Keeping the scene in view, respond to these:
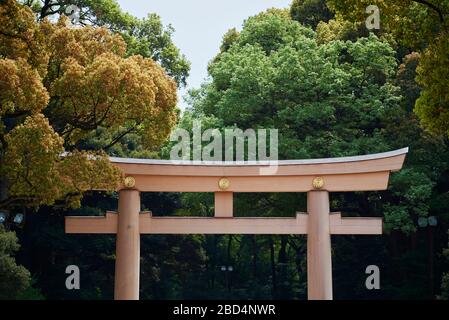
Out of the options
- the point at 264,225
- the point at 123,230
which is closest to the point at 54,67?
the point at 123,230

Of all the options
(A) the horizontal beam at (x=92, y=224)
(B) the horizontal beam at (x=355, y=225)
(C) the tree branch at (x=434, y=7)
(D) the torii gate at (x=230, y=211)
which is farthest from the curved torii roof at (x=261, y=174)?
(C) the tree branch at (x=434, y=7)

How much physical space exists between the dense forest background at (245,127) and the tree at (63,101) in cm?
4

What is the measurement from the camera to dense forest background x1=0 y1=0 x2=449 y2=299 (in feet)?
61.1

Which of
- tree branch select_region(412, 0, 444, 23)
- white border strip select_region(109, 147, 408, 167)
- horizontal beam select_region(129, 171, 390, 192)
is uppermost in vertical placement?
tree branch select_region(412, 0, 444, 23)

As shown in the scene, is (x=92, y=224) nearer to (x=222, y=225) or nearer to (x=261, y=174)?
(x=222, y=225)

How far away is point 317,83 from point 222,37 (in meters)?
8.13

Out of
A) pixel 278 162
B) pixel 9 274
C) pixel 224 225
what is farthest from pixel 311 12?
pixel 9 274

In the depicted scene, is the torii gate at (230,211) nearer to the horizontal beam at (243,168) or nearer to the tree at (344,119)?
the horizontal beam at (243,168)

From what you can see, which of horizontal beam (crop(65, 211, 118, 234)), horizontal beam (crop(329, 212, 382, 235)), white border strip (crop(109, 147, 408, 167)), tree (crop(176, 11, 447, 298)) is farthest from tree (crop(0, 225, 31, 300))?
tree (crop(176, 11, 447, 298))

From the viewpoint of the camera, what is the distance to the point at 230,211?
2169 centimetres

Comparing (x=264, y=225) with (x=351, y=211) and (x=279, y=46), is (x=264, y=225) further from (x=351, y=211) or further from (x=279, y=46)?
(x=279, y=46)

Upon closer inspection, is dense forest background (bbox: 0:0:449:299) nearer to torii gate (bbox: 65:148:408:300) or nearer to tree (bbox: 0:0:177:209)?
tree (bbox: 0:0:177:209)

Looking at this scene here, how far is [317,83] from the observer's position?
25.5 m

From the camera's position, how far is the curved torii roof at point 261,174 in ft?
69.8
